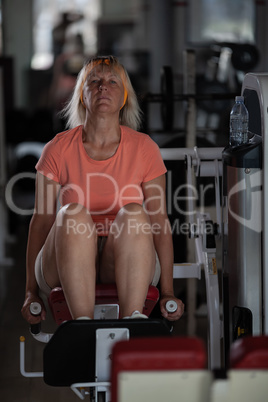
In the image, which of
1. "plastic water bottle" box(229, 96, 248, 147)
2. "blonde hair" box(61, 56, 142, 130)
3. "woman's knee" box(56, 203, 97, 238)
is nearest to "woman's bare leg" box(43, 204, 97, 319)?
"woman's knee" box(56, 203, 97, 238)

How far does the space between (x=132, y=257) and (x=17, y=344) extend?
1404mm

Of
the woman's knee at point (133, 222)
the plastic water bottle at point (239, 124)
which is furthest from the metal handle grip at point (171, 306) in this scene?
the plastic water bottle at point (239, 124)

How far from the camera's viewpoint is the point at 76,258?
75.5 inches

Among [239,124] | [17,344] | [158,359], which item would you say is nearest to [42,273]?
[239,124]

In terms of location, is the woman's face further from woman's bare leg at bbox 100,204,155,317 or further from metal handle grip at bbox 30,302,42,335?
metal handle grip at bbox 30,302,42,335

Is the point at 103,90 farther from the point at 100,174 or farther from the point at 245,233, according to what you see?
the point at 245,233

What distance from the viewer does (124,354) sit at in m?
1.22

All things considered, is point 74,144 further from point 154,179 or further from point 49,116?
point 49,116

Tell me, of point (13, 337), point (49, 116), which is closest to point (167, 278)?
point (13, 337)

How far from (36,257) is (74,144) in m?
0.39

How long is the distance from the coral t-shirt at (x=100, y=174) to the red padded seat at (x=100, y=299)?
0.70 feet

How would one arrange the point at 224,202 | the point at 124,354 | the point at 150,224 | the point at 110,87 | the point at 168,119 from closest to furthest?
the point at 124,354, the point at 150,224, the point at 110,87, the point at 224,202, the point at 168,119

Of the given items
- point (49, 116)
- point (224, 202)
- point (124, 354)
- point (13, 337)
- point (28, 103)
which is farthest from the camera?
point (28, 103)

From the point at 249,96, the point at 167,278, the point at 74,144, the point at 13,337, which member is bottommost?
the point at 13,337
